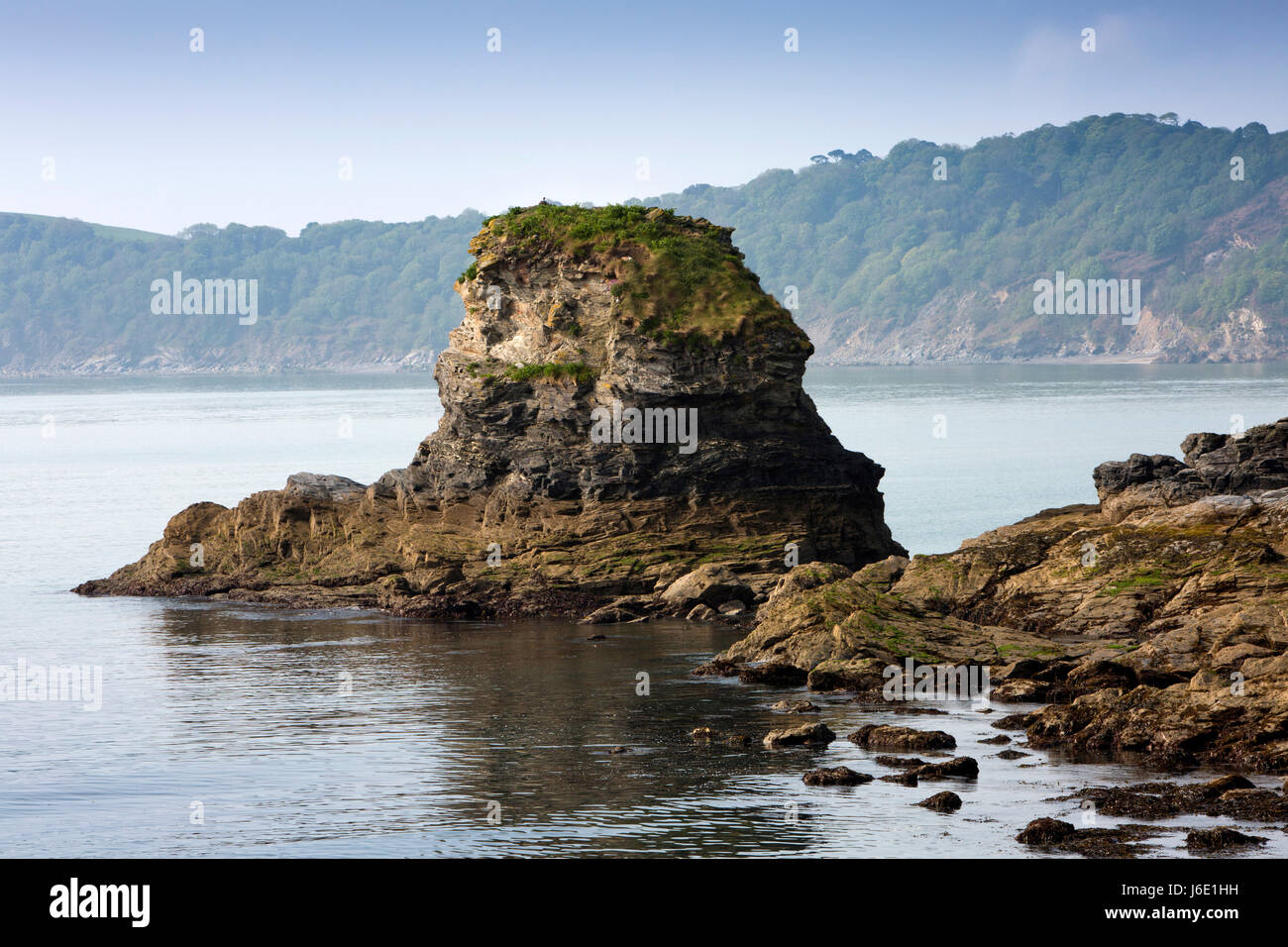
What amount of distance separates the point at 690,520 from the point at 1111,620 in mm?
19466

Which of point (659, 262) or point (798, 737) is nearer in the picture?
point (798, 737)

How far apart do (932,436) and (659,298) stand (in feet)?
271

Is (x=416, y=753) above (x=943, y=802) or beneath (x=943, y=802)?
beneath

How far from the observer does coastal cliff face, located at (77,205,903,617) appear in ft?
189

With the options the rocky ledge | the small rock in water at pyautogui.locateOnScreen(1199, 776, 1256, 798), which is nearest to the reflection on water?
the small rock in water at pyautogui.locateOnScreen(1199, 776, 1256, 798)

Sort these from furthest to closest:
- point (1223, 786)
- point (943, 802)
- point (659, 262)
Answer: point (659, 262) < point (943, 802) < point (1223, 786)

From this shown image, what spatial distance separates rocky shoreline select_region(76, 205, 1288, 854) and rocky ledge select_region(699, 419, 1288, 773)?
0.11 metres
